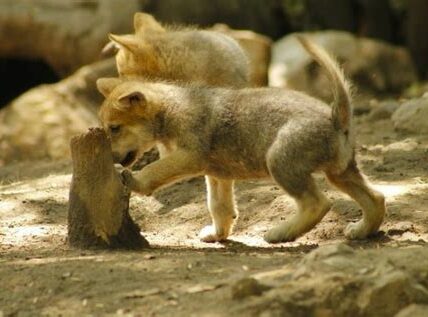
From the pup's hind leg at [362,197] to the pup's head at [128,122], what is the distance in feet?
4.72

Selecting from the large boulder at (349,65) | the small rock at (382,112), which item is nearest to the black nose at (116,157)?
the small rock at (382,112)

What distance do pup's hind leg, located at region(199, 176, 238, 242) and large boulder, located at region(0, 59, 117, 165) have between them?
5.63m

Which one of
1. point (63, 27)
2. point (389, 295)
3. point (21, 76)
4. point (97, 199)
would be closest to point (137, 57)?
point (97, 199)

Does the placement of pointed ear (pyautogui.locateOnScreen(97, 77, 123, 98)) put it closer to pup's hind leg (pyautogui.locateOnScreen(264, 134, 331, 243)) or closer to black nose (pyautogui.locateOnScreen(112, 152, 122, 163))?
black nose (pyautogui.locateOnScreen(112, 152, 122, 163))

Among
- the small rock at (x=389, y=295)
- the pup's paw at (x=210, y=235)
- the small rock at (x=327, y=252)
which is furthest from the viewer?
the pup's paw at (x=210, y=235)

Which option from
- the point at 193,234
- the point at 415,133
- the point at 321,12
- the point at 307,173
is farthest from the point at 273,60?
the point at 307,173

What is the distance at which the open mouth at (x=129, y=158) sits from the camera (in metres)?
7.39

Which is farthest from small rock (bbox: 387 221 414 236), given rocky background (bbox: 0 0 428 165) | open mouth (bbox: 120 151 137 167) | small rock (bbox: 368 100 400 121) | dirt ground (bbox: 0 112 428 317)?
rocky background (bbox: 0 0 428 165)

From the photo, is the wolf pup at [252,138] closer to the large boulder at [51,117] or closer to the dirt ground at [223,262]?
the dirt ground at [223,262]

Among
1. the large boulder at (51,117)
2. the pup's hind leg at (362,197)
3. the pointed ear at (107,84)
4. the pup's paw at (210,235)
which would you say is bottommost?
the large boulder at (51,117)

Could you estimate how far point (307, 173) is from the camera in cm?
671

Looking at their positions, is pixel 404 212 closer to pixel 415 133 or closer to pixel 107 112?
pixel 107 112

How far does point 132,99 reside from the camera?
7.25 meters

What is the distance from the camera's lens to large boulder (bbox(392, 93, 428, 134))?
1084cm
